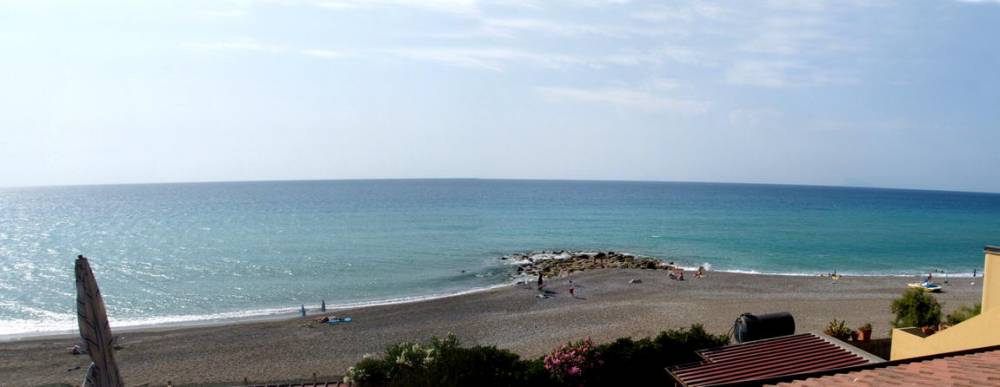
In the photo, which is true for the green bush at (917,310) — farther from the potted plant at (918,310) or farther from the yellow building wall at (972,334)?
the yellow building wall at (972,334)

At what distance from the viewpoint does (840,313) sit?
86.9ft

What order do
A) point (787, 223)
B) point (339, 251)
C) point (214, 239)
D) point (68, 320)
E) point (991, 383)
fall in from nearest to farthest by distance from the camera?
point (991, 383) → point (68, 320) → point (339, 251) → point (214, 239) → point (787, 223)

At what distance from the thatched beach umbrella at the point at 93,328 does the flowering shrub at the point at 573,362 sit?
278 inches

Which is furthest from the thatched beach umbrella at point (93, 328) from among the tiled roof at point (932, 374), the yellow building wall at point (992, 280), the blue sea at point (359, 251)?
the blue sea at point (359, 251)

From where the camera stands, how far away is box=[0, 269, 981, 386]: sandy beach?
828 inches

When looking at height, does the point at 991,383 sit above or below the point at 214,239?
above

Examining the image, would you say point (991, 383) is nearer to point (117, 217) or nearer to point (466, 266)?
point (466, 266)

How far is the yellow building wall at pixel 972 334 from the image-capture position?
8.12 m

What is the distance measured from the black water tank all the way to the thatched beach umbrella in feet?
33.0

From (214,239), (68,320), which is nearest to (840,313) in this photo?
(68,320)

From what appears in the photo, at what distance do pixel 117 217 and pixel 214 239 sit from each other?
44.6m

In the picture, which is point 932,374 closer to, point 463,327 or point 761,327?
point 761,327

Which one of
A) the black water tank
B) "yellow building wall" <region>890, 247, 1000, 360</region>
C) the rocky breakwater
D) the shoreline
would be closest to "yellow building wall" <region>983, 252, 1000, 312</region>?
"yellow building wall" <region>890, 247, 1000, 360</region>

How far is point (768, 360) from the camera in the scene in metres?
8.83
